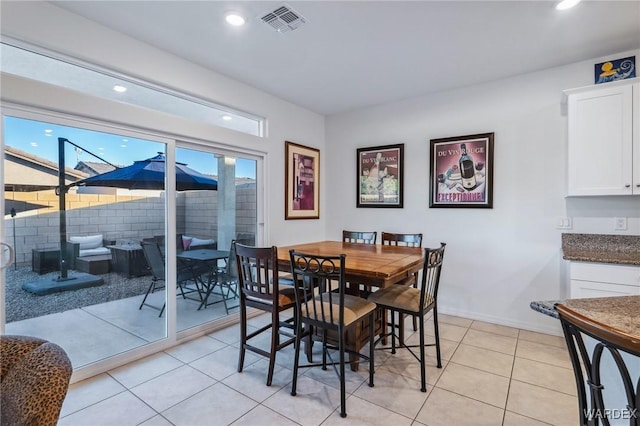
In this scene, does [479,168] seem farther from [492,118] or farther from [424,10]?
[424,10]

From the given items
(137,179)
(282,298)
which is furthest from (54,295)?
(282,298)

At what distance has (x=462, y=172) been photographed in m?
3.63

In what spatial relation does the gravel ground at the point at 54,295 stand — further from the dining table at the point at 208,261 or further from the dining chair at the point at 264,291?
the dining chair at the point at 264,291

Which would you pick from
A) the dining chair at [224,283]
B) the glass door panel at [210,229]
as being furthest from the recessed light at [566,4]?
the dining chair at [224,283]

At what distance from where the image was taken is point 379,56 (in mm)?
2912

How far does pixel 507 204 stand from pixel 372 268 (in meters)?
2.19

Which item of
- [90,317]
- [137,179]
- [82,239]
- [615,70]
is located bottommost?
[90,317]

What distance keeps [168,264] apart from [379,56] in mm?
2794

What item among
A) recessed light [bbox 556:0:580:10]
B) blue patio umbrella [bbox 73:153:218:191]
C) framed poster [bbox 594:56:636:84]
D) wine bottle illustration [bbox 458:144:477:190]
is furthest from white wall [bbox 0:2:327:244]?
framed poster [bbox 594:56:636:84]

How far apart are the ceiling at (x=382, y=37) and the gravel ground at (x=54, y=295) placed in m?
1.94

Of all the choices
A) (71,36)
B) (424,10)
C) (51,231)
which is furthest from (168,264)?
(424,10)

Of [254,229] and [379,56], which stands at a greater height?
[379,56]

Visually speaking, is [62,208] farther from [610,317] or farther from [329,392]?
[610,317]

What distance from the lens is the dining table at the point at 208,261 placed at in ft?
10.4
